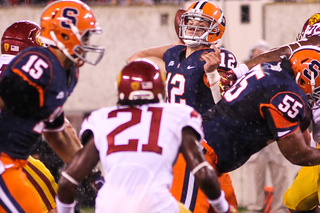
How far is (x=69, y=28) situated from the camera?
347cm

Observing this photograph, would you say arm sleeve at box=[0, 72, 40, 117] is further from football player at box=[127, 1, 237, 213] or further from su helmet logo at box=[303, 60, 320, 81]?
su helmet logo at box=[303, 60, 320, 81]

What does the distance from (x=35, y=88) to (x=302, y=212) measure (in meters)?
3.02

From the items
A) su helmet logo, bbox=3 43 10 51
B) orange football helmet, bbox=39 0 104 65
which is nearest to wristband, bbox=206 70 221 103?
orange football helmet, bbox=39 0 104 65

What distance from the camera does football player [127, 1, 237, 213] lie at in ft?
12.5

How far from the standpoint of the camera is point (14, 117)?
3.25m

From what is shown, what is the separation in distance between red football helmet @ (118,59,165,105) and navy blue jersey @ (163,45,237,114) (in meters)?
1.49

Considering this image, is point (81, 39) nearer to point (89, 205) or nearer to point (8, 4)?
point (89, 205)

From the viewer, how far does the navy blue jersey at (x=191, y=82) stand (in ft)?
14.7

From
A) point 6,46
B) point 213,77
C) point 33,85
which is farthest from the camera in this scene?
point 6,46

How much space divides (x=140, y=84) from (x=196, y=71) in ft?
5.28

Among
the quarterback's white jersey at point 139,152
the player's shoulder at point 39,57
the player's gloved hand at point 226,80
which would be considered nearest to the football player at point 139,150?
the quarterback's white jersey at point 139,152

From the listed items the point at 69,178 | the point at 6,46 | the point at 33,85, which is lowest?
the point at 69,178

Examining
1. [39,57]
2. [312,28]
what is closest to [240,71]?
[312,28]

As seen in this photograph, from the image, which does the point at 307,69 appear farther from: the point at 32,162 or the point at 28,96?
the point at 32,162
